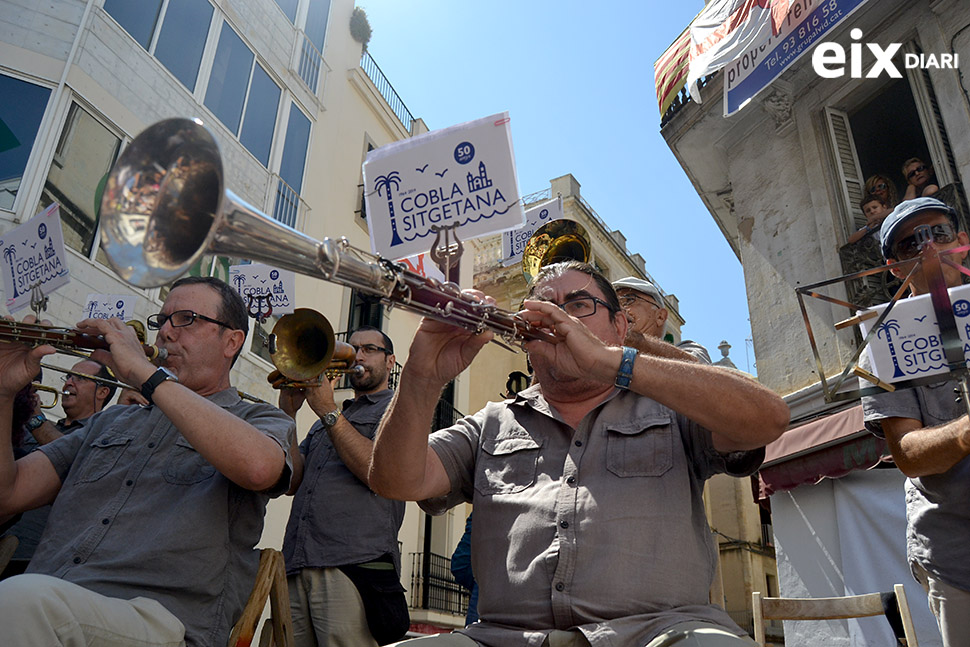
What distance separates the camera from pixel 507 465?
2.40m

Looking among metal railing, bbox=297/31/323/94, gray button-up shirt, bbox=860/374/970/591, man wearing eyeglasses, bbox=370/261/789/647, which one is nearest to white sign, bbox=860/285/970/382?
gray button-up shirt, bbox=860/374/970/591

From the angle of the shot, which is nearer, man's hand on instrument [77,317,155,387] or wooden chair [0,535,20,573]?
man's hand on instrument [77,317,155,387]

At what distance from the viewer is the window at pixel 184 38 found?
9750mm

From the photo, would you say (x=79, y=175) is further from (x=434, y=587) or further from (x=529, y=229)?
(x=434, y=587)

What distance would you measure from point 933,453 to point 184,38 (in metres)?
10.7

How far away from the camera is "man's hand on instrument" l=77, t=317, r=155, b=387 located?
8.11 feet

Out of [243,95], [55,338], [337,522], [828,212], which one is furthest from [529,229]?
[243,95]

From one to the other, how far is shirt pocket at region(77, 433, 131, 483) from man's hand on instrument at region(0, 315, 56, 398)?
0.36m

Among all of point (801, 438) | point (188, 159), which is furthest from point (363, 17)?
point (188, 159)

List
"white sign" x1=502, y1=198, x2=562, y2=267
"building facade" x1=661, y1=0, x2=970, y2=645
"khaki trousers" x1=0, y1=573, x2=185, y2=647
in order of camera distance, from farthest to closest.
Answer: "building facade" x1=661, y1=0, x2=970, y2=645
"white sign" x1=502, y1=198, x2=562, y2=267
"khaki trousers" x1=0, y1=573, x2=185, y2=647

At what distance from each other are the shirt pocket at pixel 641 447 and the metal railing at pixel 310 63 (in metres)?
12.3

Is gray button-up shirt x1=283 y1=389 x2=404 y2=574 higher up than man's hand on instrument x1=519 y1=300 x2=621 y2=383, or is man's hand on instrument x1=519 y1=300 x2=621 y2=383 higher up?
man's hand on instrument x1=519 y1=300 x2=621 y2=383

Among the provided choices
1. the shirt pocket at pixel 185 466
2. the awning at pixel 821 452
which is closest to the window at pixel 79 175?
the shirt pocket at pixel 185 466

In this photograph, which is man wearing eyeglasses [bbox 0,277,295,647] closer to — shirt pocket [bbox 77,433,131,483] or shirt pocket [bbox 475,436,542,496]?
shirt pocket [bbox 77,433,131,483]
